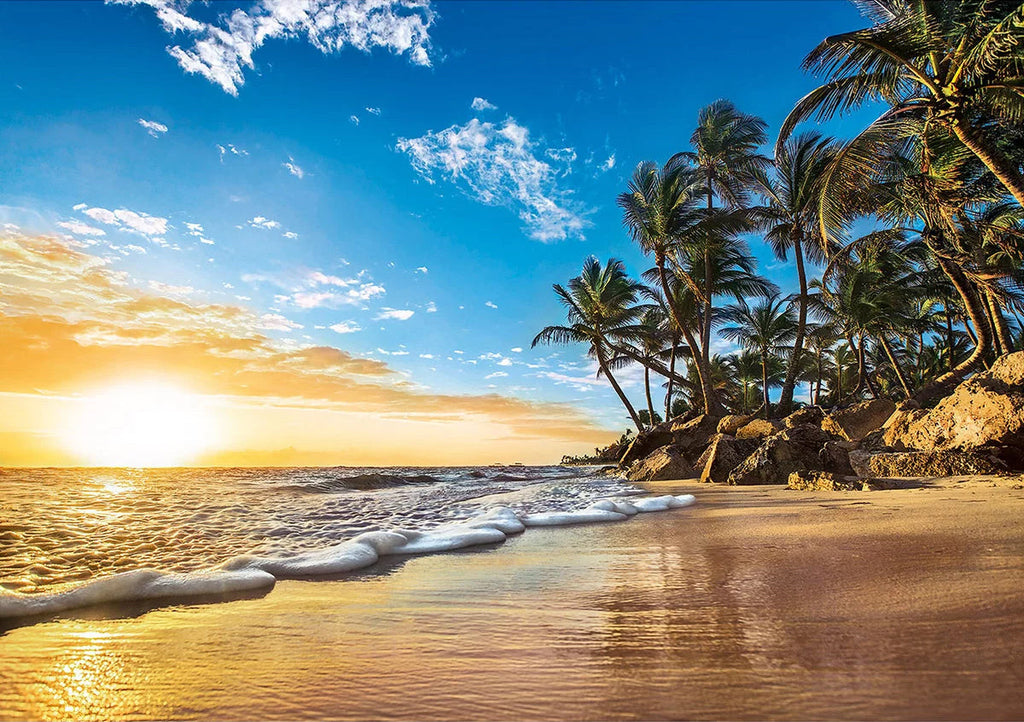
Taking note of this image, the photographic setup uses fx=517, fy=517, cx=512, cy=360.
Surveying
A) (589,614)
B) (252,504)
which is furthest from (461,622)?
(252,504)

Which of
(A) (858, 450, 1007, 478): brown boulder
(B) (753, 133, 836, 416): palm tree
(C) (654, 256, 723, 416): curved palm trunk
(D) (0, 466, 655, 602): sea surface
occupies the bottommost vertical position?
(D) (0, 466, 655, 602): sea surface

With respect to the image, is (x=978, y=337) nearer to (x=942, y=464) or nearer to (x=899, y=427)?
(x=899, y=427)

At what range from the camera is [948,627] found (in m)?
1.48

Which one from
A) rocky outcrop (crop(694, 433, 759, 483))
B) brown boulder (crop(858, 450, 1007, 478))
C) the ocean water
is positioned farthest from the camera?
rocky outcrop (crop(694, 433, 759, 483))

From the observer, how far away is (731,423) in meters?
15.2

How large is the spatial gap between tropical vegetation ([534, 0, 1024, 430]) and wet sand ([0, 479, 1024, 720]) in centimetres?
876

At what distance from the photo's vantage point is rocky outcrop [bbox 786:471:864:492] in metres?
6.13

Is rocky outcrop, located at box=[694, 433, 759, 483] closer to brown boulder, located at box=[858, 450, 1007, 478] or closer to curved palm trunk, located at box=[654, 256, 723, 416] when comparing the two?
brown boulder, located at box=[858, 450, 1007, 478]

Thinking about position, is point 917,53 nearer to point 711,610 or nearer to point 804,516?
point 804,516

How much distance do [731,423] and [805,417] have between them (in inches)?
80.5

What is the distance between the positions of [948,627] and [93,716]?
226cm

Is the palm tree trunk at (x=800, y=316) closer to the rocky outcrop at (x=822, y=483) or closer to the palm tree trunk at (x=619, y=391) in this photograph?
the palm tree trunk at (x=619, y=391)

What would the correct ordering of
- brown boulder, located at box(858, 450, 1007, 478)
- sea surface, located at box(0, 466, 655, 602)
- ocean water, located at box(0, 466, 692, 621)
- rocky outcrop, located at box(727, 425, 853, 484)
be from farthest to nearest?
rocky outcrop, located at box(727, 425, 853, 484) < brown boulder, located at box(858, 450, 1007, 478) < sea surface, located at box(0, 466, 655, 602) < ocean water, located at box(0, 466, 692, 621)

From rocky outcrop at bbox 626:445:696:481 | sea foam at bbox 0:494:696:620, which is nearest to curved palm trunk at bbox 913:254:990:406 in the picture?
rocky outcrop at bbox 626:445:696:481
